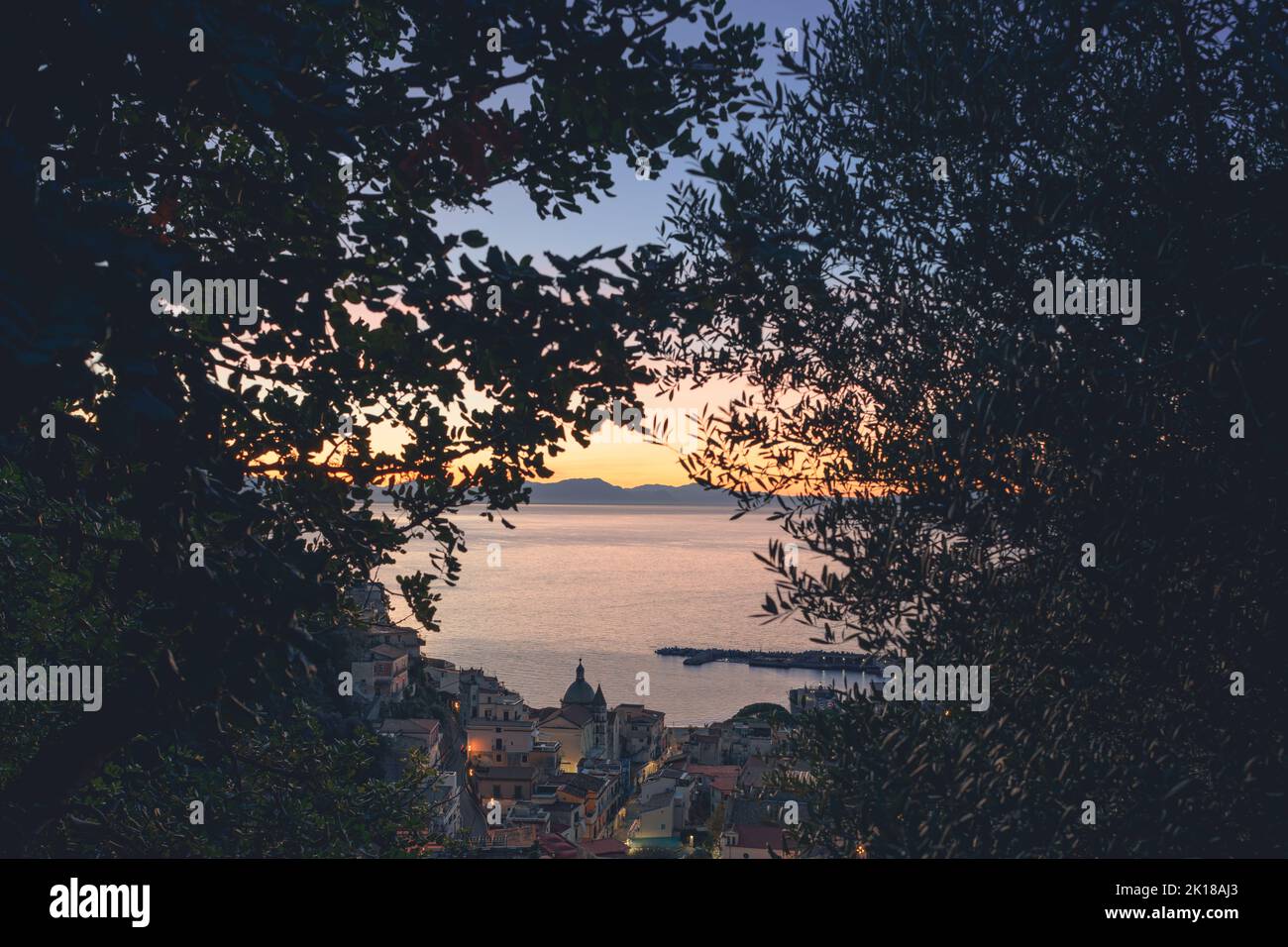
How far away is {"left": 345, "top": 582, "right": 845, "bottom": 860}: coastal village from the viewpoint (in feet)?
118

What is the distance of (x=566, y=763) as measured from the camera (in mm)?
72812

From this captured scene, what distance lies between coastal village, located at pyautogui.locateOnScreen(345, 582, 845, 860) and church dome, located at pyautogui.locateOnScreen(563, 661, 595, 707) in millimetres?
103

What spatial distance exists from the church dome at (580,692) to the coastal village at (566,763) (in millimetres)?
103

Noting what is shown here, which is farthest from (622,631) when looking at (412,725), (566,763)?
(412,725)

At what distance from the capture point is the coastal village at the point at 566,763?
3600 cm

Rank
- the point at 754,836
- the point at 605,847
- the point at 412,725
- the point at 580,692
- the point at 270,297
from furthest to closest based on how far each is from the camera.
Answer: the point at 580,692, the point at 412,725, the point at 605,847, the point at 754,836, the point at 270,297

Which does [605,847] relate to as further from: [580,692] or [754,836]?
[580,692]

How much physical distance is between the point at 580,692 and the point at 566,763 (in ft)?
28.5
